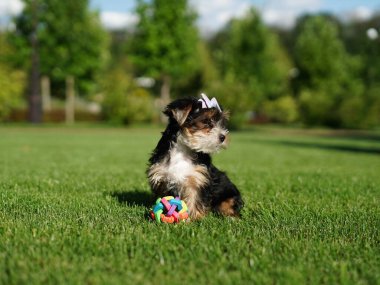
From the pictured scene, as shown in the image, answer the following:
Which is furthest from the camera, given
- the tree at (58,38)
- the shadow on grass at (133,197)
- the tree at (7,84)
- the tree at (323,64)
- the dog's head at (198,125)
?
the tree at (323,64)

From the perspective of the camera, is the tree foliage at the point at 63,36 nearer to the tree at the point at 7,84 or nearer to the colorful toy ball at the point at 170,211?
the tree at the point at 7,84

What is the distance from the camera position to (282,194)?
8344 mm

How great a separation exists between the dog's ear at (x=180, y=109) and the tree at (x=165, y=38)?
48.7m

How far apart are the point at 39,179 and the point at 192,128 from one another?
4865 millimetres

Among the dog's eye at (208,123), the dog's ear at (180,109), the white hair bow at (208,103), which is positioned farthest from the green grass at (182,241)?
the white hair bow at (208,103)

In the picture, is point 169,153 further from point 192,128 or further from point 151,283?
point 151,283

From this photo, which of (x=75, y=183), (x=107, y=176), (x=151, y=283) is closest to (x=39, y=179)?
(x=75, y=183)

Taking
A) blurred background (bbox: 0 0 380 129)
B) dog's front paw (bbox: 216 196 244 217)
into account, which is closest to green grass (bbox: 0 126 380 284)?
dog's front paw (bbox: 216 196 244 217)

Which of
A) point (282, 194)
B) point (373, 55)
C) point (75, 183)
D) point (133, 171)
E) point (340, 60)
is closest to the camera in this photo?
point (282, 194)

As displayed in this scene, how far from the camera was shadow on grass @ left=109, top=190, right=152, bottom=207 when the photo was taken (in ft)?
23.7

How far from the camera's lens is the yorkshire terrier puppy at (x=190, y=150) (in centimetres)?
589

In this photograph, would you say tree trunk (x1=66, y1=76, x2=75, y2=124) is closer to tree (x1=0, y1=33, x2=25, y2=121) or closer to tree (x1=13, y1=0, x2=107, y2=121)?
tree (x1=13, y1=0, x2=107, y2=121)

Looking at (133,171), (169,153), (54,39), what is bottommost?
(133,171)

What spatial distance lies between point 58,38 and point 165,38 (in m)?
11.8
